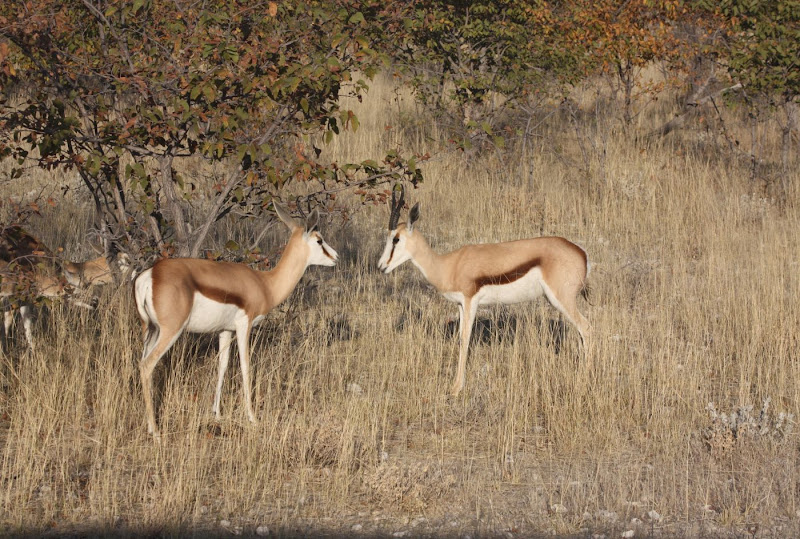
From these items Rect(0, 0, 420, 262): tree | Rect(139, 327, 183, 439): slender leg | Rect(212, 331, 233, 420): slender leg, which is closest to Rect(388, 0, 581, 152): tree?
Rect(0, 0, 420, 262): tree

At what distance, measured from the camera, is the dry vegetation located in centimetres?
502

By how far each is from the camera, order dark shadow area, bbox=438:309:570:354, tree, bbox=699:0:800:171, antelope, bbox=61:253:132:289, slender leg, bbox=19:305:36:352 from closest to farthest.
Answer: slender leg, bbox=19:305:36:352, dark shadow area, bbox=438:309:570:354, antelope, bbox=61:253:132:289, tree, bbox=699:0:800:171

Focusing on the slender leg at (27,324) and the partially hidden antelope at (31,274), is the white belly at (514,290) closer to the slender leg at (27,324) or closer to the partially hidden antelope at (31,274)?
the partially hidden antelope at (31,274)

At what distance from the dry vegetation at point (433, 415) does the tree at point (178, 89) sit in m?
1.14

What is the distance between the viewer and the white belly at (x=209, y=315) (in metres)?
5.98

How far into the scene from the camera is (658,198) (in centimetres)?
1193

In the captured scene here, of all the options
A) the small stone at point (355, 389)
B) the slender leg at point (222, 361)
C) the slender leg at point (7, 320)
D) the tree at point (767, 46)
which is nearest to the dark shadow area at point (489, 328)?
the small stone at point (355, 389)

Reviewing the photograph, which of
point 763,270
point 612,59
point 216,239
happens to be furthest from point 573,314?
point 612,59

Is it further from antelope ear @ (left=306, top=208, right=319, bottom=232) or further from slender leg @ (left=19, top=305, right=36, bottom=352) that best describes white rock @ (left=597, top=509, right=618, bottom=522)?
slender leg @ (left=19, top=305, right=36, bottom=352)

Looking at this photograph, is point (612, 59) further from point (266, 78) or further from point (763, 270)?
point (266, 78)

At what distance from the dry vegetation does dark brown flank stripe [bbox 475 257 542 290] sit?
433mm

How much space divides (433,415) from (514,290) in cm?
125

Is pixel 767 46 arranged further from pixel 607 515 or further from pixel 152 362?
pixel 152 362

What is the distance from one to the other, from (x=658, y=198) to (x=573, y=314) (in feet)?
16.3
